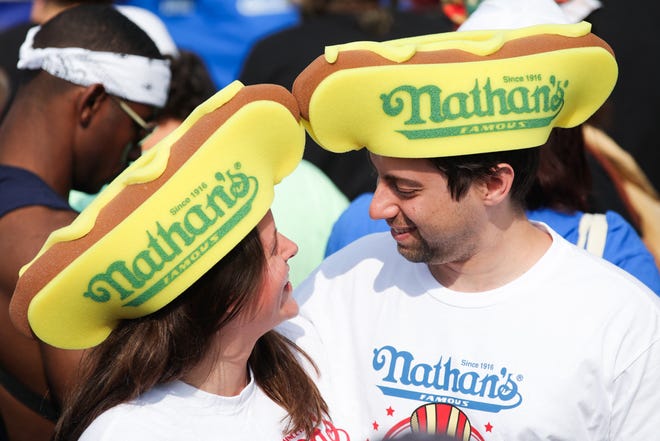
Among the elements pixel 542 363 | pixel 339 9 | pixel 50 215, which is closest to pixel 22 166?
pixel 50 215

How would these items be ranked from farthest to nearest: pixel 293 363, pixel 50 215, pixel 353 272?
pixel 50 215 < pixel 353 272 < pixel 293 363

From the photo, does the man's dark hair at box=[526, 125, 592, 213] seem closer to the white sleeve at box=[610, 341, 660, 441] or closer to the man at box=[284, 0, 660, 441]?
the man at box=[284, 0, 660, 441]

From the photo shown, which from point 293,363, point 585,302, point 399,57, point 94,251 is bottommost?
point 293,363

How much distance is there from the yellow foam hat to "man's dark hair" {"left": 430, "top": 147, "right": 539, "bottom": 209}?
0.07 meters

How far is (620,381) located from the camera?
7.87ft

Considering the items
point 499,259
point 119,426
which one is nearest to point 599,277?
point 499,259

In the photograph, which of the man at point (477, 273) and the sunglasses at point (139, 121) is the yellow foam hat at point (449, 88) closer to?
the man at point (477, 273)

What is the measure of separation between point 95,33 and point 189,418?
1.56 meters

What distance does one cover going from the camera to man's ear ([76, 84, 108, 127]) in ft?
10.8

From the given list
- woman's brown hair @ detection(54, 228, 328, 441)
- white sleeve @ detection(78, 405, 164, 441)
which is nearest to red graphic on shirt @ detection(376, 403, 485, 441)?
woman's brown hair @ detection(54, 228, 328, 441)

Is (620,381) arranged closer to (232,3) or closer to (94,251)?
(94,251)

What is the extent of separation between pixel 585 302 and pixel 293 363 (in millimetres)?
754

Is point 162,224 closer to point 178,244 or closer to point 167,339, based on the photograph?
point 178,244

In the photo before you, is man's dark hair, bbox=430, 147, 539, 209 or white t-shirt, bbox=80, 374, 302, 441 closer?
white t-shirt, bbox=80, 374, 302, 441
